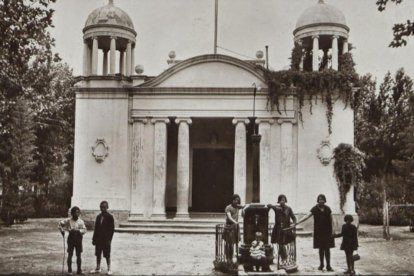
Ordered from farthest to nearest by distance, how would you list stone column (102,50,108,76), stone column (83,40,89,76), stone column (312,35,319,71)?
stone column (102,50,108,76)
stone column (83,40,89,76)
stone column (312,35,319,71)

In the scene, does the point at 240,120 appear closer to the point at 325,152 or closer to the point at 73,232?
the point at 325,152

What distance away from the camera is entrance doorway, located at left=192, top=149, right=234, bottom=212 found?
86.4 feet

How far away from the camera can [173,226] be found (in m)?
22.9

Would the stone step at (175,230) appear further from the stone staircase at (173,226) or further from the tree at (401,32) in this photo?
the tree at (401,32)

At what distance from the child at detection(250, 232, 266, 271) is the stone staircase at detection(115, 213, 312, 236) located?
955cm

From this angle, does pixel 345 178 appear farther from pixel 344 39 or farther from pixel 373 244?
pixel 344 39

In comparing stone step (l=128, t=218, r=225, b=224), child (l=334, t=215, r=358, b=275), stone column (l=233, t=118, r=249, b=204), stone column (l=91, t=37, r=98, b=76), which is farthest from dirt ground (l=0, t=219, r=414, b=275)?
stone column (l=91, t=37, r=98, b=76)

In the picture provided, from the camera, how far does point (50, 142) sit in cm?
3859

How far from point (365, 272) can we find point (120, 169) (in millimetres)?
13716

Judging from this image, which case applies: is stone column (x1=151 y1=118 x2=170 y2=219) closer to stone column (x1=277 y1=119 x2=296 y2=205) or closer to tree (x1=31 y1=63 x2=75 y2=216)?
stone column (x1=277 y1=119 x2=296 y2=205)

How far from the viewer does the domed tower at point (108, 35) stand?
83.8 feet

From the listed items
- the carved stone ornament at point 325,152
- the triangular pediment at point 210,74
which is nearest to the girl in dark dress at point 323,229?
the carved stone ornament at point 325,152

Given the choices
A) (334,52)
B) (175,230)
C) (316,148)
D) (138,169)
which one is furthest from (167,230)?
(334,52)

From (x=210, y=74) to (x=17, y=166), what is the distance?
11.5 m
